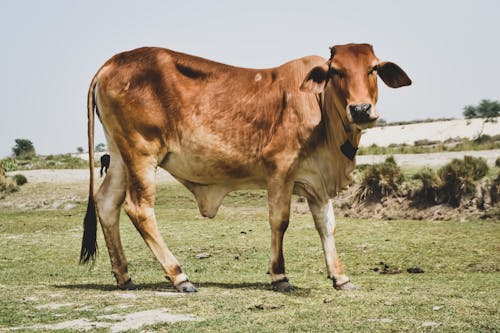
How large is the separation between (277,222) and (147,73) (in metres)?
→ 2.25

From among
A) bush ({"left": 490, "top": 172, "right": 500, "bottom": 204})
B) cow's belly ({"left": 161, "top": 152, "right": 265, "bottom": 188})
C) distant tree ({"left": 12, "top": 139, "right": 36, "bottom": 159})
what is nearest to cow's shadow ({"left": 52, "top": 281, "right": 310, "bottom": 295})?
cow's belly ({"left": 161, "top": 152, "right": 265, "bottom": 188})

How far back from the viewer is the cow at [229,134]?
344 inches

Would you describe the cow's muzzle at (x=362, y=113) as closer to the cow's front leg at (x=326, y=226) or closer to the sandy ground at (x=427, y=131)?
the cow's front leg at (x=326, y=226)

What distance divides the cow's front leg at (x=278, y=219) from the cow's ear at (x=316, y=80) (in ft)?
3.48

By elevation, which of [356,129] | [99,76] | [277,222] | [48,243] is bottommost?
[48,243]

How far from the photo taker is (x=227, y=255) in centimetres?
1231

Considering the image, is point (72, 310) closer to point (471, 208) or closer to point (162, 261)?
point (162, 261)

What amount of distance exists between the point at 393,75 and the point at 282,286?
2662mm

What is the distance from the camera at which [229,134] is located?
888 cm

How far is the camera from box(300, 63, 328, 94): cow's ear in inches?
337

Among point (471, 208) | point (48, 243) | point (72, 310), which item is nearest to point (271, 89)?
point (72, 310)

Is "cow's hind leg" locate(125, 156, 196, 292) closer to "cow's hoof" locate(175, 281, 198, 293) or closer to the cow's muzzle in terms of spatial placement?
"cow's hoof" locate(175, 281, 198, 293)

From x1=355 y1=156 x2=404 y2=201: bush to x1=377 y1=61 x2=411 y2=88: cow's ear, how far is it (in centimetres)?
938

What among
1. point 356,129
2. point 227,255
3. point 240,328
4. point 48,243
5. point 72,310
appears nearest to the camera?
point 240,328
